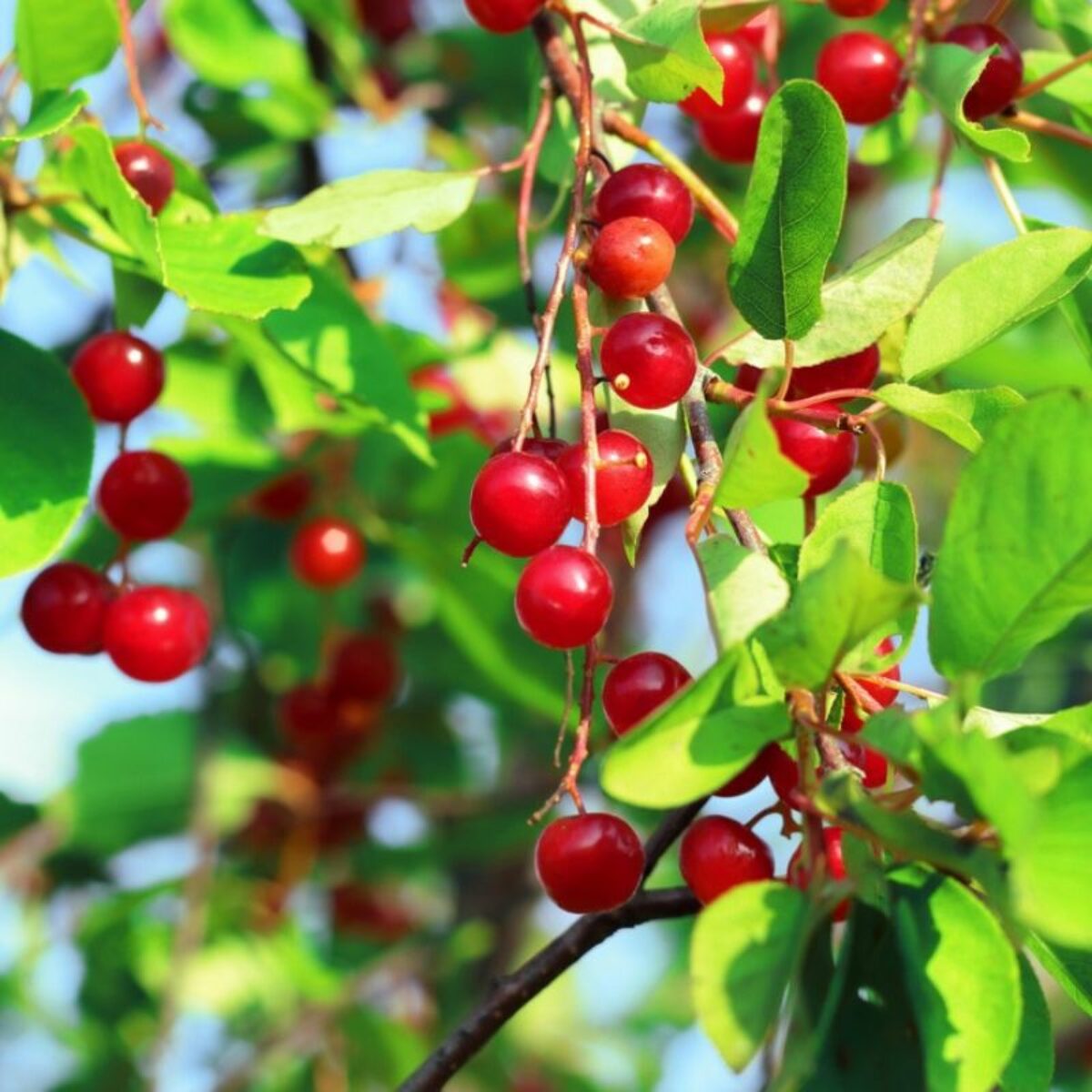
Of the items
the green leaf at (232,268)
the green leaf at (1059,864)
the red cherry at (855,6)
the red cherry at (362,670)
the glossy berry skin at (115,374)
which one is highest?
the red cherry at (855,6)

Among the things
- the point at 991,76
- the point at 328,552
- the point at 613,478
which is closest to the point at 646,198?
the point at 613,478

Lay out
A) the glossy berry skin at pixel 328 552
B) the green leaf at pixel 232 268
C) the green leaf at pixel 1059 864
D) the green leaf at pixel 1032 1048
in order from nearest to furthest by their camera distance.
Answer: the green leaf at pixel 1059 864 < the green leaf at pixel 1032 1048 < the green leaf at pixel 232 268 < the glossy berry skin at pixel 328 552

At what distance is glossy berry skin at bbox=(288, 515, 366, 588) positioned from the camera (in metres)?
1.65

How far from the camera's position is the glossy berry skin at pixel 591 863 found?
2.40 ft

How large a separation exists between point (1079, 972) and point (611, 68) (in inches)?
25.1

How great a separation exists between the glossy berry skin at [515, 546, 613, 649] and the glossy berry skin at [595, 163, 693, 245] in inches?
8.2

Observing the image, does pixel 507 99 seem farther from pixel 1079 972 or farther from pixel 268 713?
pixel 1079 972

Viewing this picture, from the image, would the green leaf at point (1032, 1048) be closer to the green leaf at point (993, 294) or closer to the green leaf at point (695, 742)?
the green leaf at point (695, 742)

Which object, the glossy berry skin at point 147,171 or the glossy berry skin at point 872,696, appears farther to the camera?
the glossy berry skin at point 147,171

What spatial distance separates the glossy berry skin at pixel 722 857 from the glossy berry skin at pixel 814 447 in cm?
18

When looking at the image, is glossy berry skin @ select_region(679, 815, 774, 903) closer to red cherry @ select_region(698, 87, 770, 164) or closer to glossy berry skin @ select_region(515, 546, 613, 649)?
glossy berry skin @ select_region(515, 546, 613, 649)

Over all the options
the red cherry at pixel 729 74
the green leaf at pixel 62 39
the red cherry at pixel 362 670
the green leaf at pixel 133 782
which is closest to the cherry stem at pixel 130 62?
the green leaf at pixel 62 39

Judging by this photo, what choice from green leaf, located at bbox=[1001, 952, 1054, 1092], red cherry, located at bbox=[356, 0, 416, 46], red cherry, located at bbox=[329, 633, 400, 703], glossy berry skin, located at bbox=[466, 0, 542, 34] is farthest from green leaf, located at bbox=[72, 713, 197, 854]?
green leaf, located at bbox=[1001, 952, 1054, 1092]

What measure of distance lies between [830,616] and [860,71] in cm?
53
